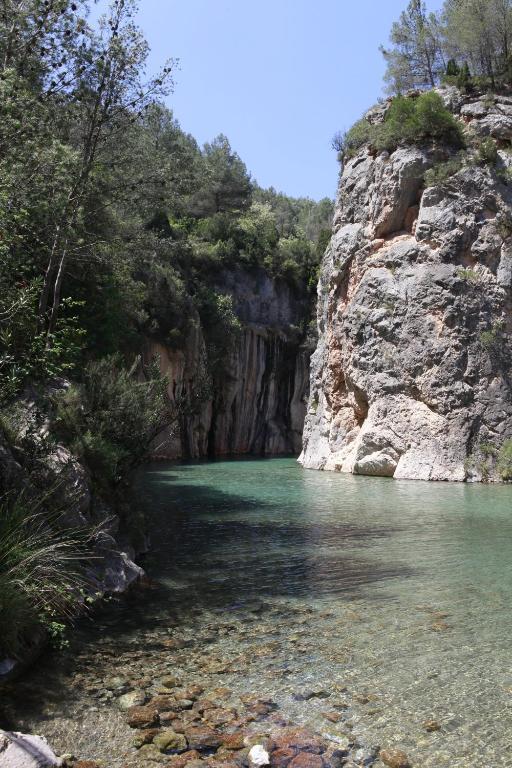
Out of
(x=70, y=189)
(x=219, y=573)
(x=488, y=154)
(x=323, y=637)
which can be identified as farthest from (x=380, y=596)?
(x=488, y=154)

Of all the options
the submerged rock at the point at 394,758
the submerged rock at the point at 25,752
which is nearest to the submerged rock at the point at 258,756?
the submerged rock at the point at 394,758

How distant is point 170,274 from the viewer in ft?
98.9

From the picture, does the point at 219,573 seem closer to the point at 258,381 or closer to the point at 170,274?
the point at 170,274

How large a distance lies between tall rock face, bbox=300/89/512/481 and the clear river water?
32.0 ft

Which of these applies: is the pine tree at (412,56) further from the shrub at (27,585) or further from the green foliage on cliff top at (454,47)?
the shrub at (27,585)

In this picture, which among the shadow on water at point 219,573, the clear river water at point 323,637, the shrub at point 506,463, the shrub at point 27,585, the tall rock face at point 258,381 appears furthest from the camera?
the tall rock face at point 258,381

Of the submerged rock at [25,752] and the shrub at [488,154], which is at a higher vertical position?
the shrub at [488,154]

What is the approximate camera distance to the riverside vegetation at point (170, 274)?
6.38 metres

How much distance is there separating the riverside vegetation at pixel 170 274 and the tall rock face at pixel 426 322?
71mm

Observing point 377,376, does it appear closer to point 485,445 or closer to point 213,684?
point 485,445

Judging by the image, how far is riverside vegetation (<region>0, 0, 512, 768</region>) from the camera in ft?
20.9

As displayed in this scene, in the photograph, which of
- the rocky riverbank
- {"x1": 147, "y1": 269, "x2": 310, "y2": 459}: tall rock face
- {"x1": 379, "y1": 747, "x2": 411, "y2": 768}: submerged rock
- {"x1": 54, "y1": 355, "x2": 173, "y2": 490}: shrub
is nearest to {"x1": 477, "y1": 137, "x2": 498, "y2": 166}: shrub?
{"x1": 147, "y1": 269, "x2": 310, "y2": 459}: tall rock face

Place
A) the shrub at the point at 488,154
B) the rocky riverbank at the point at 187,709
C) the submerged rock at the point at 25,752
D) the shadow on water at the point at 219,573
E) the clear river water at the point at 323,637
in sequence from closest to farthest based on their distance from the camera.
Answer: the submerged rock at the point at 25,752 → the rocky riverbank at the point at 187,709 → the clear river water at the point at 323,637 → the shadow on water at the point at 219,573 → the shrub at the point at 488,154

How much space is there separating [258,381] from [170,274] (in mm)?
10218
